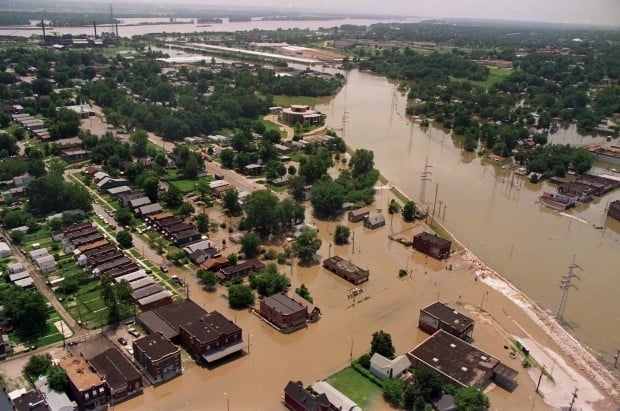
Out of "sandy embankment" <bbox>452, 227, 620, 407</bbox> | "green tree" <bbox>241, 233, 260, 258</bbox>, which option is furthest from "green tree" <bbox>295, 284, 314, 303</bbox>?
"sandy embankment" <bbox>452, 227, 620, 407</bbox>

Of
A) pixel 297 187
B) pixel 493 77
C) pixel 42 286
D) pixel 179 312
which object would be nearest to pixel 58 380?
pixel 179 312

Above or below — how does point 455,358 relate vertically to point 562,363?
above

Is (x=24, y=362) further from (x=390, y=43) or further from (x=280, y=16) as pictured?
(x=280, y=16)

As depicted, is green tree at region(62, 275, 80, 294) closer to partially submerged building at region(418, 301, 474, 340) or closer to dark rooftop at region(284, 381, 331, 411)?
dark rooftop at region(284, 381, 331, 411)

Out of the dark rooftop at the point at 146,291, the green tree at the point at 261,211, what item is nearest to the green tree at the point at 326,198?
the green tree at the point at 261,211

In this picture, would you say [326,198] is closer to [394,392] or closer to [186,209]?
[186,209]

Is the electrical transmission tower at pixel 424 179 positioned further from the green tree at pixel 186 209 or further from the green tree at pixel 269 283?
the green tree at pixel 186 209
